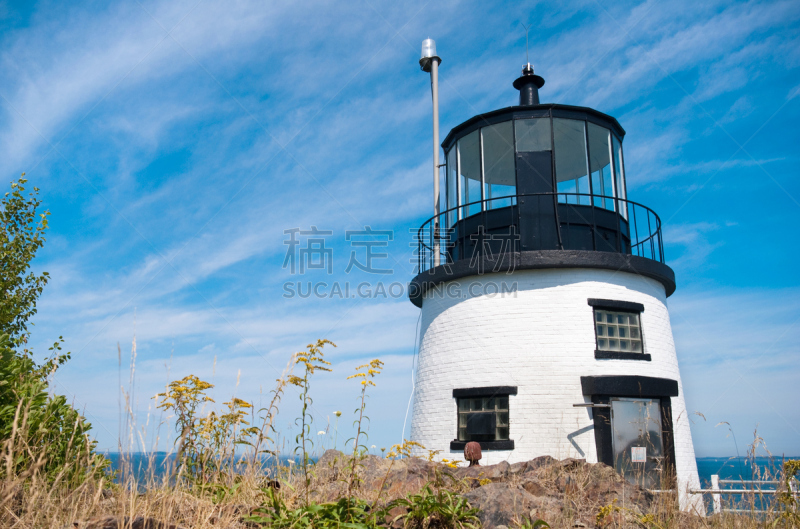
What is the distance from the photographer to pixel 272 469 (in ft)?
18.8

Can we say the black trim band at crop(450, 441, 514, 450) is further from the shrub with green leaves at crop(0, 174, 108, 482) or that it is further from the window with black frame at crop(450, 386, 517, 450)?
the shrub with green leaves at crop(0, 174, 108, 482)

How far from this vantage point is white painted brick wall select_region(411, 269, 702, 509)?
32.8 ft

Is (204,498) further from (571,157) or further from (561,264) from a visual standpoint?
(571,157)

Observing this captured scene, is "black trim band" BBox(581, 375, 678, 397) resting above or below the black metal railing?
below

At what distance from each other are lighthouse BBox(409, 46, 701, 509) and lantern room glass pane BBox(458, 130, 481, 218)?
0.23 feet

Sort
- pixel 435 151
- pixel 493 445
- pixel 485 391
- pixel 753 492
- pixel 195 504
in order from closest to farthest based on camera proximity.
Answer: pixel 195 504
pixel 753 492
pixel 493 445
pixel 485 391
pixel 435 151

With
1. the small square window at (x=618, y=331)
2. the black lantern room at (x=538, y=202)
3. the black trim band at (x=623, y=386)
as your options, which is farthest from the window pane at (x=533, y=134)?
the black trim band at (x=623, y=386)

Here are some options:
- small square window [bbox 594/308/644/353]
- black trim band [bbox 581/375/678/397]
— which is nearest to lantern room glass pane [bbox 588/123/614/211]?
small square window [bbox 594/308/644/353]

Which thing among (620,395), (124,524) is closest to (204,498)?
(124,524)

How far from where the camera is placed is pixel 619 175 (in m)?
12.3

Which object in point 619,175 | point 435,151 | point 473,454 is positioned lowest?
point 473,454

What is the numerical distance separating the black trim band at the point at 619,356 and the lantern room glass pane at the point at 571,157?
321 cm

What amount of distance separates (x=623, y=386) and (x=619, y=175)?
15.9ft

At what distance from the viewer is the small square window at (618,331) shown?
10539 mm
